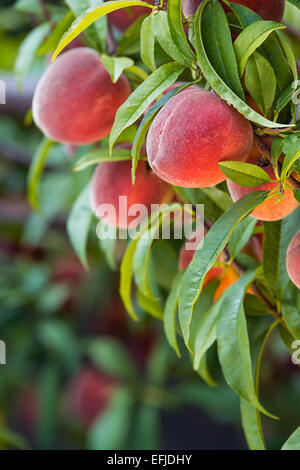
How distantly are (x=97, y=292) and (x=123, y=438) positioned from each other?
0.94 feet

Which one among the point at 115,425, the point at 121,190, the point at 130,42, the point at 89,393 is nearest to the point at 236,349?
the point at 121,190

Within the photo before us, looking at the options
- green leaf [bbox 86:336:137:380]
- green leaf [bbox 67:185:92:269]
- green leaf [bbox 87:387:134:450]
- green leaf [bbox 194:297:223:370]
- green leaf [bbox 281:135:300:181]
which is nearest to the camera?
green leaf [bbox 281:135:300:181]

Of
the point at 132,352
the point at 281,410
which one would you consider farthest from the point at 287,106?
the point at 132,352

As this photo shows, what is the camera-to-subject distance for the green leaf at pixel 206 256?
13.9 inches

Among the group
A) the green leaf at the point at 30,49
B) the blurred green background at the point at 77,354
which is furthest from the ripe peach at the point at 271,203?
the blurred green background at the point at 77,354

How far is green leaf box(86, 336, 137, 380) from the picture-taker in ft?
3.62

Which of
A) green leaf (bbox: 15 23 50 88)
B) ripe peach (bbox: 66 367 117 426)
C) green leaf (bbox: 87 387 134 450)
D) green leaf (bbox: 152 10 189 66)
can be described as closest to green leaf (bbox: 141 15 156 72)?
green leaf (bbox: 152 10 189 66)

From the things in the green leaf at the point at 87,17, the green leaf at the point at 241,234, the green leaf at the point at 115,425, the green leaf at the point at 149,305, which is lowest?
the green leaf at the point at 115,425

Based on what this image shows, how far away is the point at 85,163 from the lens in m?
0.47

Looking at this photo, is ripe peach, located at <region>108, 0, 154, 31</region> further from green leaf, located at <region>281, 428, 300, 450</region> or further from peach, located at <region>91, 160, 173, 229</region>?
green leaf, located at <region>281, 428, 300, 450</region>

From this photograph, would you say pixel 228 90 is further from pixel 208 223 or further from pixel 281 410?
pixel 281 410

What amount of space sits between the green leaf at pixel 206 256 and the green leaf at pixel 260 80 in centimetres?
6

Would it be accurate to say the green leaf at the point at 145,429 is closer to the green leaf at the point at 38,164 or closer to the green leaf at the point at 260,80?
the green leaf at the point at 38,164

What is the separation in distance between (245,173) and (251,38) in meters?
0.08
